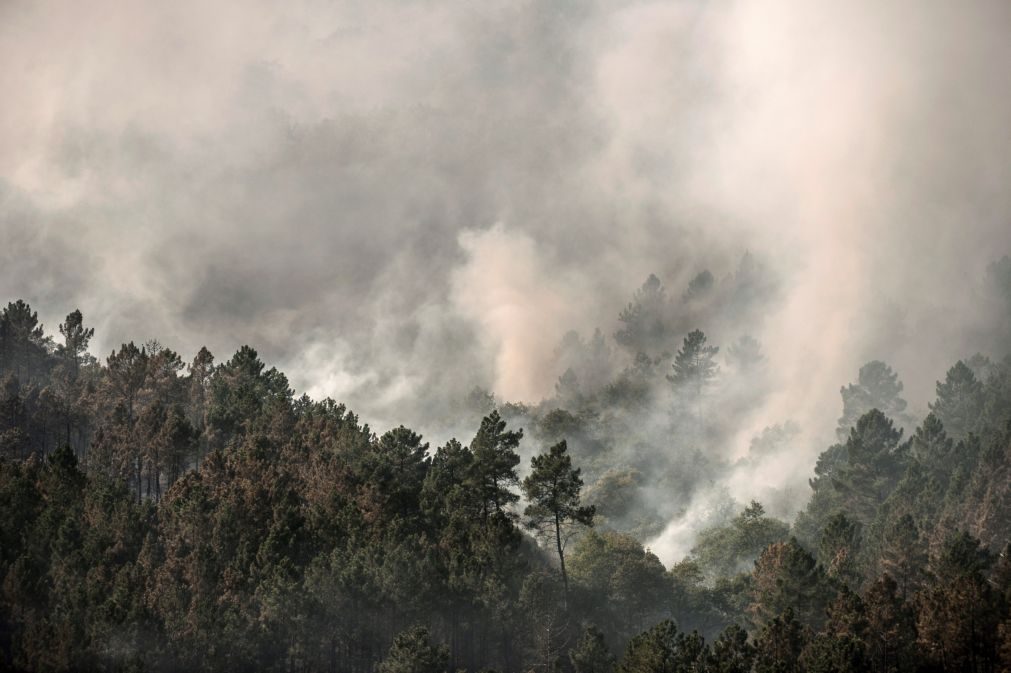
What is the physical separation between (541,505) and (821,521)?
160 feet

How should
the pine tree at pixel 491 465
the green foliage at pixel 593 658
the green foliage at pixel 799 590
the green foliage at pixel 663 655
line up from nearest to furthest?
the green foliage at pixel 663 655, the green foliage at pixel 593 658, the green foliage at pixel 799 590, the pine tree at pixel 491 465

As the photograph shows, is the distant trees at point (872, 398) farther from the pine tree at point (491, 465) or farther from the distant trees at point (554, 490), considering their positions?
the distant trees at point (554, 490)

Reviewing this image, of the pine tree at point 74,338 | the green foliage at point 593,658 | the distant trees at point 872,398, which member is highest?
the pine tree at point 74,338

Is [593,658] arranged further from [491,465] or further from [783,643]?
[491,465]

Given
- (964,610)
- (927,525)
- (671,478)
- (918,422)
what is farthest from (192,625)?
(918,422)

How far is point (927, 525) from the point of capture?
11631 cm

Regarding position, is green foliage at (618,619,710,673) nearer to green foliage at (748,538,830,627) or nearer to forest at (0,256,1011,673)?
forest at (0,256,1011,673)

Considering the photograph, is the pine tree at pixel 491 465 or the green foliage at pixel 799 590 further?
the pine tree at pixel 491 465

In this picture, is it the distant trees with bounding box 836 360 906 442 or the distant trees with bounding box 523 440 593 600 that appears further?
the distant trees with bounding box 836 360 906 442

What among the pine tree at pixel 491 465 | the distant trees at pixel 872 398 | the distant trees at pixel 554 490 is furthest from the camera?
the distant trees at pixel 872 398

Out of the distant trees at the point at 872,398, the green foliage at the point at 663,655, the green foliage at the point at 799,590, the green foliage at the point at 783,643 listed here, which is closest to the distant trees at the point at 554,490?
the green foliage at the point at 799,590

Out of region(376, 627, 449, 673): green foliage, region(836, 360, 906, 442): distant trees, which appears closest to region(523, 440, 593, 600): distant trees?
region(376, 627, 449, 673): green foliage

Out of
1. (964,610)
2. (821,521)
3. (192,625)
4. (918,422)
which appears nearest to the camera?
Result: (964,610)

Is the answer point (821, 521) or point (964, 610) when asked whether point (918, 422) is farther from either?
point (964, 610)
